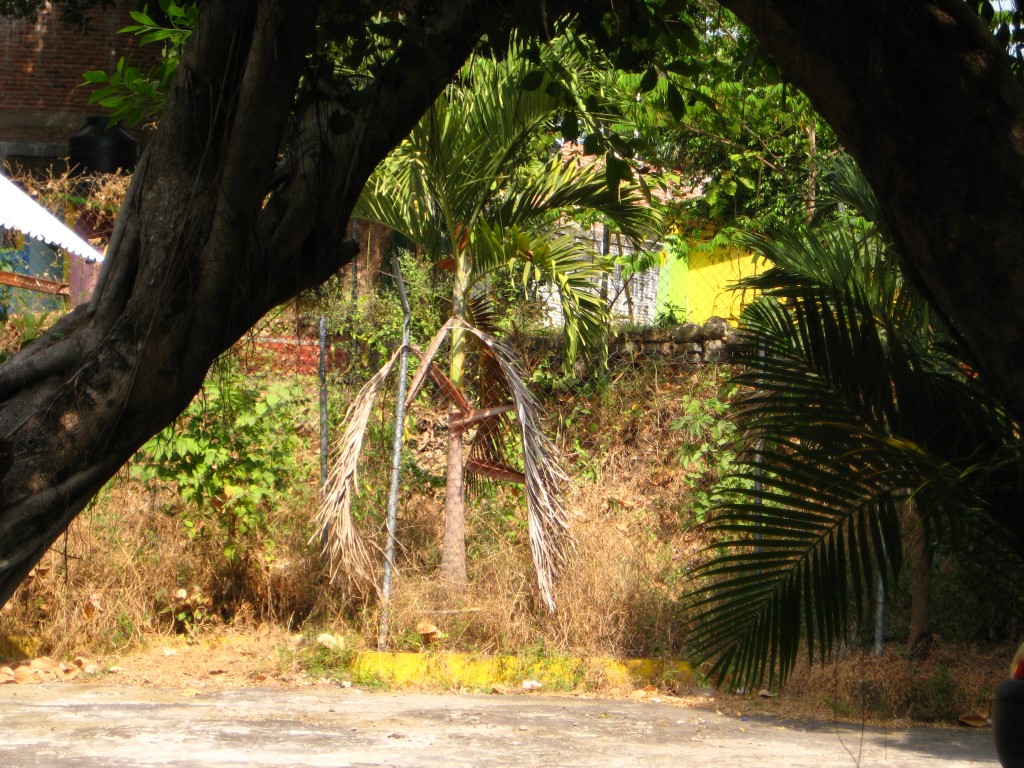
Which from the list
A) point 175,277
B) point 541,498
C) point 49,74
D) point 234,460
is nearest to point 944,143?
point 175,277

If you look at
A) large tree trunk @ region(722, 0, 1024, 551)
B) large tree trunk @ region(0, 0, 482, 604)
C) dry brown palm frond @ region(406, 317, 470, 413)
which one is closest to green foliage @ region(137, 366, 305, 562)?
dry brown palm frond @ region(406, 317, 470, 413)

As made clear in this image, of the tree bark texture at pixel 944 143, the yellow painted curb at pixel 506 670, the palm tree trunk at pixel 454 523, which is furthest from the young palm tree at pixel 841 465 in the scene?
the palm tree trunk at pixel 454 523

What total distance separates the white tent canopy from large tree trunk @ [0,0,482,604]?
7511 mm

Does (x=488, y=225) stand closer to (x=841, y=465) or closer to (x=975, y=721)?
(x=975, y=721)

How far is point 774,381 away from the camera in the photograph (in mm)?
4352

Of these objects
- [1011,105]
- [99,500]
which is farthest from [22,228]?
[1011,105]

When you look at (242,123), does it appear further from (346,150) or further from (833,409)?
(833,409)

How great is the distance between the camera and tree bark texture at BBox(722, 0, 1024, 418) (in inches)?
94.1

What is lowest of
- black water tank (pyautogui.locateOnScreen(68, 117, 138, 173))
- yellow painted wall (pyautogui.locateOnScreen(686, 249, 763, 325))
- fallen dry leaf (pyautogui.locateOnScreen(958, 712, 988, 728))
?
fallen dry leaf (pyautogui.locateOnScreen(958, 712, 988, 728))

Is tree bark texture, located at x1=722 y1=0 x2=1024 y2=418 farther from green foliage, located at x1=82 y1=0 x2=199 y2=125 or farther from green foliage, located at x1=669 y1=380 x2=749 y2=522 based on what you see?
green foliage, located at x1=669 y1=380 x2=749 y2=522

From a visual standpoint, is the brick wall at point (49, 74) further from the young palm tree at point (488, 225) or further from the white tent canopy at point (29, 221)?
the young palm tree at point (488, 225)

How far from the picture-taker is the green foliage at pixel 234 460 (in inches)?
328

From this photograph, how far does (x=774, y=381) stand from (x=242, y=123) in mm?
2569

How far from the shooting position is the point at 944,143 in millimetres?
2412
